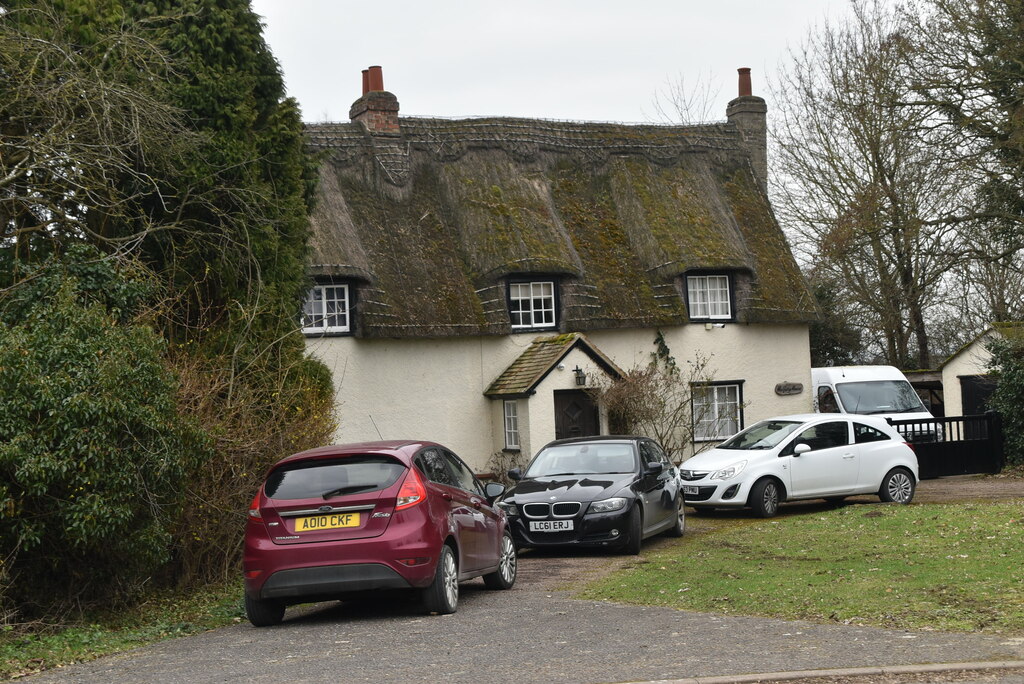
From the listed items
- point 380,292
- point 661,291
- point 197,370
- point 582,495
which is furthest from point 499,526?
point 661,291

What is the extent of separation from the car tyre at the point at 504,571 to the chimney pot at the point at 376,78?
61.9ft

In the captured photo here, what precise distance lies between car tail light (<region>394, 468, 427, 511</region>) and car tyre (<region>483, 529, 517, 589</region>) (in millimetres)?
2269

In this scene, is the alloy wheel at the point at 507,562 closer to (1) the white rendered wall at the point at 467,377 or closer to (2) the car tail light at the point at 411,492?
(2) the car tail light at the point at 411,492

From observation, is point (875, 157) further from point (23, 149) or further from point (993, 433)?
point (23, 149)

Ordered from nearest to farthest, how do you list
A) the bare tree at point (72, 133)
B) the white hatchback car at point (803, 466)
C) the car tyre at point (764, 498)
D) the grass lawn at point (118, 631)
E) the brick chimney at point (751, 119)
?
the grass lawn at point (118, 631)
the bare tree at point (72, 133)
the car tyre at point (764, 498)
the white hatchback car at point (803, 466)
the brick chimney at point (751, 119)

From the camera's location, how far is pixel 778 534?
1662 centimetres

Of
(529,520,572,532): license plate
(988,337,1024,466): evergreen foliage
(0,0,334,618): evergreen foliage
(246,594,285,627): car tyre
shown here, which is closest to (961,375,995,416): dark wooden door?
(988,337,1024,466): evergreen foliage

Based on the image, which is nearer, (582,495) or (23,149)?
(23,149)

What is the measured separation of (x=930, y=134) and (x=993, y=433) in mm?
8777

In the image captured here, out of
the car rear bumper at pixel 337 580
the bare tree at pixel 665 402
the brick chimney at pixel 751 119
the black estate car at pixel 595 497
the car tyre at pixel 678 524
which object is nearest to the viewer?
the car rear bumper at pixel 337 580

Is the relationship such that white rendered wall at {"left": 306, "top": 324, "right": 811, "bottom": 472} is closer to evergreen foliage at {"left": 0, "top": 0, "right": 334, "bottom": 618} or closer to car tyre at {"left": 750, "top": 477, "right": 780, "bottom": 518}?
evergreen foliage at {"left": 0, "top": 0, "right": 334, "bottom": 618}

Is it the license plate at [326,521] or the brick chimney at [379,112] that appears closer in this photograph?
the license plate at [326,521]

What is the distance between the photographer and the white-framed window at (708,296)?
95.9 ft

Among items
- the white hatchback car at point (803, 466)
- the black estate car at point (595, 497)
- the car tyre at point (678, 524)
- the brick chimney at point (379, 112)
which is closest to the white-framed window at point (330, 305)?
the brick chimney at point (379, 112)
